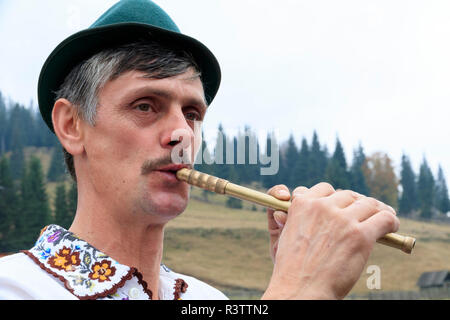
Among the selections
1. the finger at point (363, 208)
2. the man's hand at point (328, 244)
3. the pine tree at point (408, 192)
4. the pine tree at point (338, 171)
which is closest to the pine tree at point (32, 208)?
the pine tree at point (338, 171)

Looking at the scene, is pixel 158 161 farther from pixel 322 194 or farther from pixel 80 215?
pixel 322 194

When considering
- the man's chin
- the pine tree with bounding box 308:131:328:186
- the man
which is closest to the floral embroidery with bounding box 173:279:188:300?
the man

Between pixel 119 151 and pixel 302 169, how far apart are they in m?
126

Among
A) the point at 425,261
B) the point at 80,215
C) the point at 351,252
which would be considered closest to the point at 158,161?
the point at 80,215

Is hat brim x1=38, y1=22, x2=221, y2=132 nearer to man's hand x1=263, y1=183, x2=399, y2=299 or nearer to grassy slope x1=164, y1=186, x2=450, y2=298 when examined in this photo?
man's hand x1=263, y1=183, x2=399, y2=299

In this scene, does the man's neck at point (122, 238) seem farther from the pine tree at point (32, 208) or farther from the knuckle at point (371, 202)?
the pine tree at point (32, 208)

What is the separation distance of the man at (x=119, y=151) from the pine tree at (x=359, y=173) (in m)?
113

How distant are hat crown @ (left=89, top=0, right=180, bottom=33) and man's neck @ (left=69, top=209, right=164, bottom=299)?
1380 mm

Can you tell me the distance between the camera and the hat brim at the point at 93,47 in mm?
3143

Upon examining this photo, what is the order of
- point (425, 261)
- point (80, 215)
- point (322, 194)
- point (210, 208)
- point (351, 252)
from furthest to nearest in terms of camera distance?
1. point (210, 208)
2. point (425, 261)
3. point (80, 215)
4. point (322, 194)
5. point (351, 252)

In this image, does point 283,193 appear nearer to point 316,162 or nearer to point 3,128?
point 316,162

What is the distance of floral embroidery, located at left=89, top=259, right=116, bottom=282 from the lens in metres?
2.88
